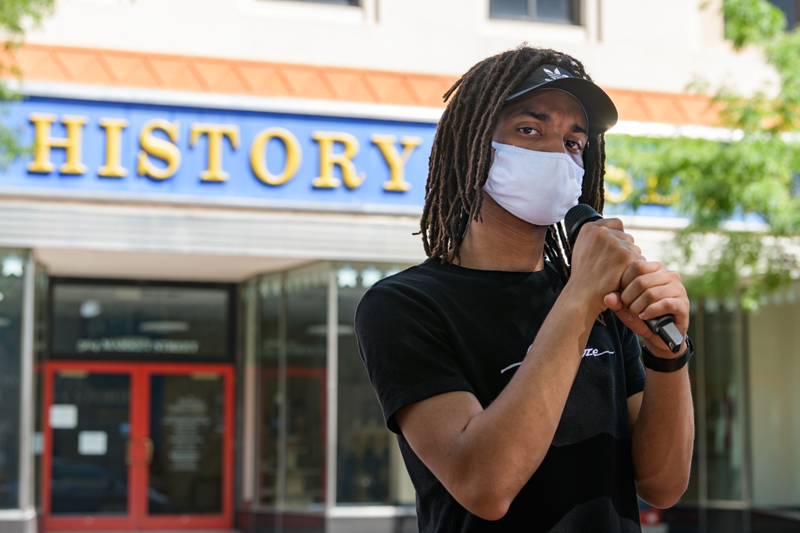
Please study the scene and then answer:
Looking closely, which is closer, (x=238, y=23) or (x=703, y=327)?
(x=238, y=23)

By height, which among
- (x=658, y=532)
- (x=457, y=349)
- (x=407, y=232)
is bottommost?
(x=658, y=532)

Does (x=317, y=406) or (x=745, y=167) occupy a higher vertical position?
(x=745, y=167)

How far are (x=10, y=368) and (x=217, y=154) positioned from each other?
328 centimetres

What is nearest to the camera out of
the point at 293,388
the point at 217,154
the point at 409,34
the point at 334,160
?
the point at 217,154

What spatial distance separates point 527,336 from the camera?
1644mm

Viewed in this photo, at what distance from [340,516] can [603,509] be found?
366 inches

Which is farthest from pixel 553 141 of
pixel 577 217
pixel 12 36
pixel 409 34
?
pixel 409 34

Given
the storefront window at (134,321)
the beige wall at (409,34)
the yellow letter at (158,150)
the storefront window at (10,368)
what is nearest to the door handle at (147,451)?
the storefront window at (134,321)

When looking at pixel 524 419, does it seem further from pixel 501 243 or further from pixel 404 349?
pixel 501 243

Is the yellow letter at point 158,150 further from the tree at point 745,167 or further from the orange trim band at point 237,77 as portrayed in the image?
the tree at point 745,167

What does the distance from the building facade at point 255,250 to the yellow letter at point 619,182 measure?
0.05m

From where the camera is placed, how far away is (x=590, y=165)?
193 cm

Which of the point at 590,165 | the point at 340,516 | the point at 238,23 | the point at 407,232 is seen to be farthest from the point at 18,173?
the point at 590,165

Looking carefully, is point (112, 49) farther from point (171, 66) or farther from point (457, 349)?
point (457, 349)
